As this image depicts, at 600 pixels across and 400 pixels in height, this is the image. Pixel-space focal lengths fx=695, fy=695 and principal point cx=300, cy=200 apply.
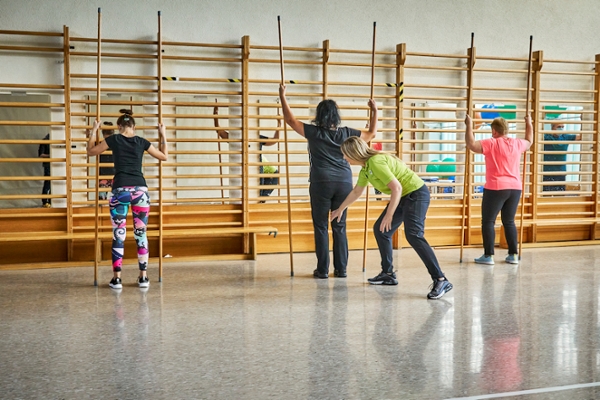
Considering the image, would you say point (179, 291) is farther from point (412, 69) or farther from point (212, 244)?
point (412, 69)

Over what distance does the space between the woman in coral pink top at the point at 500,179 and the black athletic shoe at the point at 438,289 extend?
1.88 m

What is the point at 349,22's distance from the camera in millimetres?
7945

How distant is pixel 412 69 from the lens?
8.23 meters

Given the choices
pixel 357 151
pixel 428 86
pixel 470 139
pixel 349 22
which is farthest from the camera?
pixel 428 86

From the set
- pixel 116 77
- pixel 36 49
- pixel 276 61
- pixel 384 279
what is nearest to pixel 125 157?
pixel 116 77

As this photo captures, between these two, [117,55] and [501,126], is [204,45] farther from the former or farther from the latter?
[501,126]

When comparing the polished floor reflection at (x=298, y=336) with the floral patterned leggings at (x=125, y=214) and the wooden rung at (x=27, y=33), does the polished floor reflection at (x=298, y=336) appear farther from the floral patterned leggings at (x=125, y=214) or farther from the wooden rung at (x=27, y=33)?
the wooden rung at (x=27, y=33)

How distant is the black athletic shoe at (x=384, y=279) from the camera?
585cm

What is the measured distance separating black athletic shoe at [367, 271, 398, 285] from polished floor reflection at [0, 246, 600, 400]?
0.09 meters

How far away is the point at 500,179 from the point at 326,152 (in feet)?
6.69

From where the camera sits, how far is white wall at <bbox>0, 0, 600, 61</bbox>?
7.05 m

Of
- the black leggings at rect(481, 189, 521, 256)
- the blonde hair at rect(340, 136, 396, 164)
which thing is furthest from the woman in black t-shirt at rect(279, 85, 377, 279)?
the black leggings at rect(481, 189, 521, 256)

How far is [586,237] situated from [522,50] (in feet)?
8.40

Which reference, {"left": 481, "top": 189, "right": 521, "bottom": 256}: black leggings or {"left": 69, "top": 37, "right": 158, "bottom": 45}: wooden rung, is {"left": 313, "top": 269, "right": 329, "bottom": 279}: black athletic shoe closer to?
{"left": 481, "top": 189, "right": 521, "bottom": 256}: black leggings
